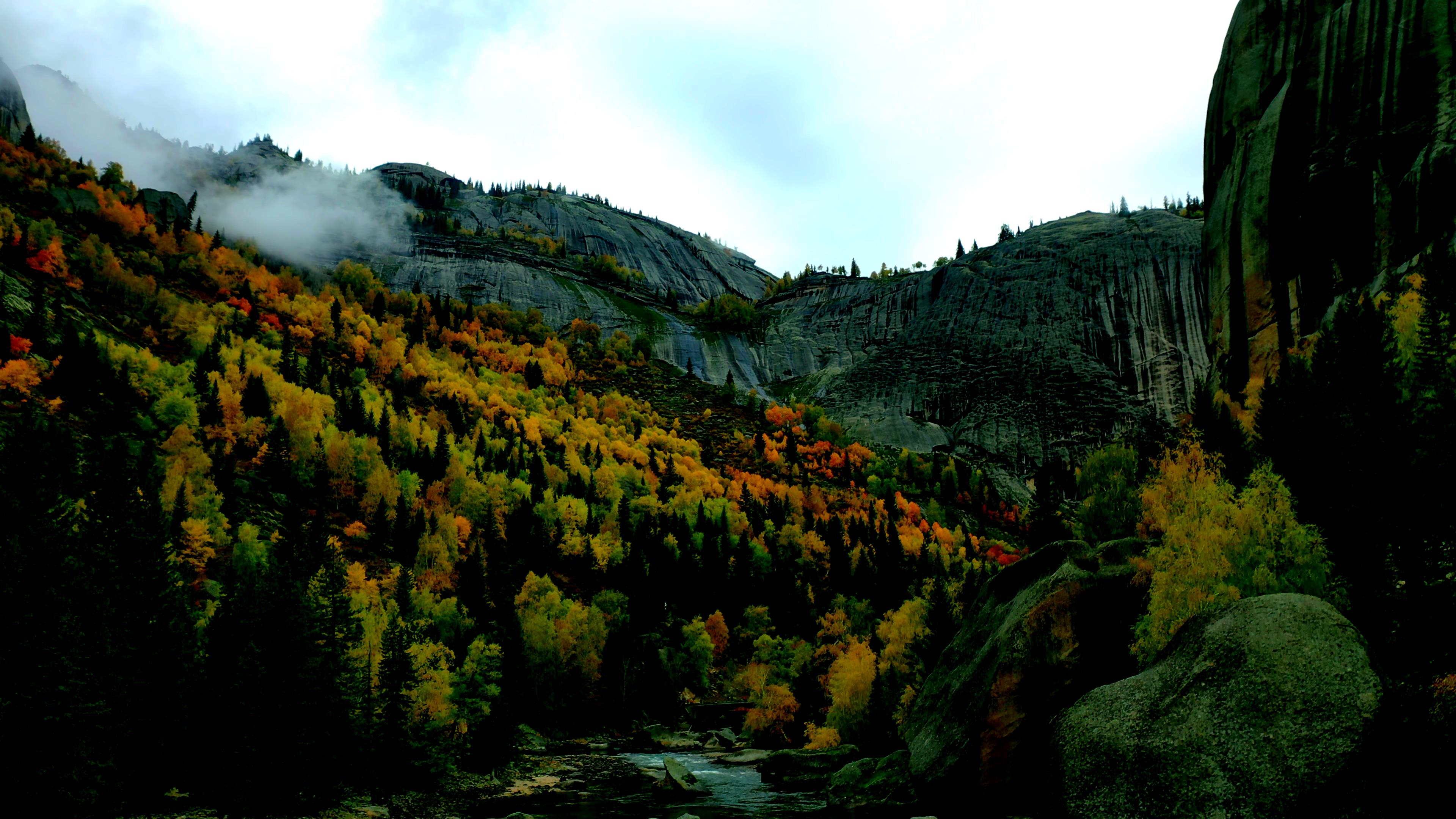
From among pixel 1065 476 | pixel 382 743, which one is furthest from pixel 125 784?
pixel 1065 476

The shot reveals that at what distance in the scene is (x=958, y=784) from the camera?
111 feet

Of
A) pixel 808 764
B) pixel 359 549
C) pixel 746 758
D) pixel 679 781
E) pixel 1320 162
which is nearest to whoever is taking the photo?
pixel 1320 162

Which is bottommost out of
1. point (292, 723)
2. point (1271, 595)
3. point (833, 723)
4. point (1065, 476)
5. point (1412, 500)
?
point (833, 723)

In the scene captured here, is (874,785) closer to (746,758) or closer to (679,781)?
(679,781)

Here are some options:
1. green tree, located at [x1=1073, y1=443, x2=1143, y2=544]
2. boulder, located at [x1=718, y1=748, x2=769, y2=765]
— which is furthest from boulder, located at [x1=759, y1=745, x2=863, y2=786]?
green tree, located at [x1=1073, y1=443, x2=1143, y2=544]

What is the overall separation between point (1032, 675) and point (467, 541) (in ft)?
318

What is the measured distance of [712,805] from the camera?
1801 inches

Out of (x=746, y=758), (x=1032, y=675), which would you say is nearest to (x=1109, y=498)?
(x=1032, y=675)

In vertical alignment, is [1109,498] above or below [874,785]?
above

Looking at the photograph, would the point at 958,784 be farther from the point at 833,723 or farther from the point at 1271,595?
the point at 833,723

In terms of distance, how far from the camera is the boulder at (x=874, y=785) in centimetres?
3872

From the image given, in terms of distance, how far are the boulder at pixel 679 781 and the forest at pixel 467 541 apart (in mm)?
10888

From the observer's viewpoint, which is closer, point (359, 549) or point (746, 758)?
point (746, 758)

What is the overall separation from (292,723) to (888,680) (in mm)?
38557
